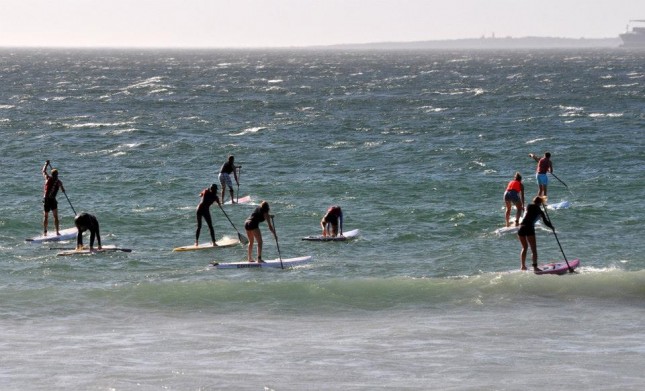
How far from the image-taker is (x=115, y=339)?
58.2 ft

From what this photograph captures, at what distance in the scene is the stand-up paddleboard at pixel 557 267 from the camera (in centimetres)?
2198

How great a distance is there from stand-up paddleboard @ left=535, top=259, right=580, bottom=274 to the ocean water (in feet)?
0.67

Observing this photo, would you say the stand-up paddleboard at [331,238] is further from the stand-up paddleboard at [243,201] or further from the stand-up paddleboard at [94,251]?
the stand-up paddleboard at [243,201]

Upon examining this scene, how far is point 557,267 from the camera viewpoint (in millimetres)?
22281

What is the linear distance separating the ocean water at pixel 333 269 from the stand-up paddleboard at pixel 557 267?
0.20 meters

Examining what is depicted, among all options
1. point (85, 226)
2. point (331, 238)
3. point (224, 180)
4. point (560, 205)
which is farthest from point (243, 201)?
point (85, 226)

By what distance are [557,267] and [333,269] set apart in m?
4.36

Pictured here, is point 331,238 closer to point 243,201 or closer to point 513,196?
point 513,196

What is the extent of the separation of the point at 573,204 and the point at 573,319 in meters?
13.1

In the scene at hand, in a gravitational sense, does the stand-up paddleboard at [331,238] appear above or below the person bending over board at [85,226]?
below

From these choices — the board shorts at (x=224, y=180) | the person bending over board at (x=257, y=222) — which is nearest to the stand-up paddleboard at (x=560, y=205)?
the board shorts at (x=224, y=180)

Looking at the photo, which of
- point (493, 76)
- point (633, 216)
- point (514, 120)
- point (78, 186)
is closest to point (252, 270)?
point (633, 216)

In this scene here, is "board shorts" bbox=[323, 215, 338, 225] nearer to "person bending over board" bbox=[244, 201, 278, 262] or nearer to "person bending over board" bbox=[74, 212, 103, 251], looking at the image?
"person bending over board" bbox=[244, 201, 278, 262]

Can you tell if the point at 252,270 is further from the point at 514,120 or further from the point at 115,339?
the point at 514,120
